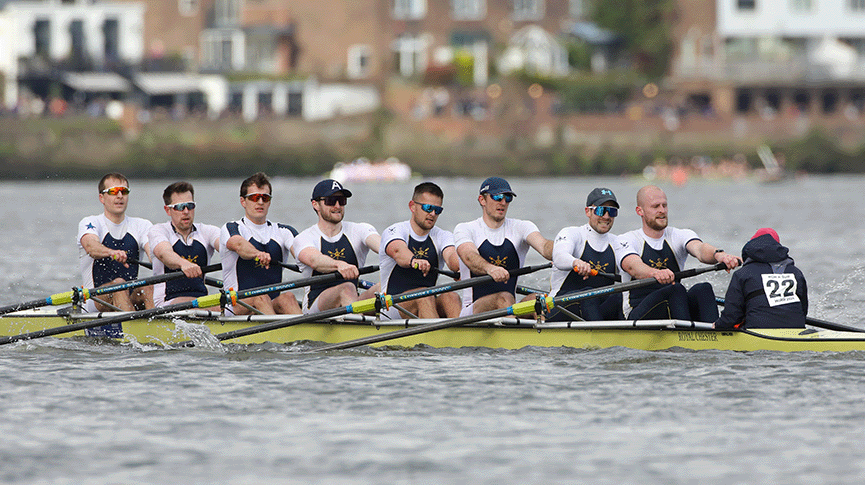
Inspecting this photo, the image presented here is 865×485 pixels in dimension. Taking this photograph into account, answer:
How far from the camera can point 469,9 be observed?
208 feet

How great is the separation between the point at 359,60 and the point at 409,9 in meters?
3.35

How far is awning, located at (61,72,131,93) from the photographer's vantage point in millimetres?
56656

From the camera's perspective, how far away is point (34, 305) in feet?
41.7

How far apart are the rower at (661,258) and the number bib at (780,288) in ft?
1.17

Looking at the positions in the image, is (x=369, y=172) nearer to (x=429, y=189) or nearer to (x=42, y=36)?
(x=42, y=36)

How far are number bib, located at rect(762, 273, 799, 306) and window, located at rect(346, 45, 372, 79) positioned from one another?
5212 cm

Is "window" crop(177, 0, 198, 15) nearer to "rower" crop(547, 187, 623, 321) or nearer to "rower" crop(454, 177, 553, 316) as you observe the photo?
"rower" crop(454, 177, 553, 316)

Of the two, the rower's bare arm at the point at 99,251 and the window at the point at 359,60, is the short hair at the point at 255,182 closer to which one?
the rower's bare arm at the point at 99,251

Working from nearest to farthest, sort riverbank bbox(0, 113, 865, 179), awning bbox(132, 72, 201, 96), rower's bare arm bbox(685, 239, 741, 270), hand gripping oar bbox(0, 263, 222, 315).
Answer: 1. rower's bare arm bbox(685, 239, 741, 270)
2. hand gripping oar bbox(0, 263, 222, 315)
3. riverbank bbox(0, 113, 865, 179)
4. awning bbox(132, 72, 201, 96)

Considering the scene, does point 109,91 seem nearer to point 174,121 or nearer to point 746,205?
point 174,121

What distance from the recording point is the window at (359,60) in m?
62.3

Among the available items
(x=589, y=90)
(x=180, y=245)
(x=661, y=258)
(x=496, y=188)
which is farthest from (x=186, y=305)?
(x=589, y=90)

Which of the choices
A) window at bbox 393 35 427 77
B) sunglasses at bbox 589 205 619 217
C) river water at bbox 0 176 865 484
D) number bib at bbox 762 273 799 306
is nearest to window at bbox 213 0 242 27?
window at bbox 393 35 427 77

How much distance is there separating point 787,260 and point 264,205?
466cm
